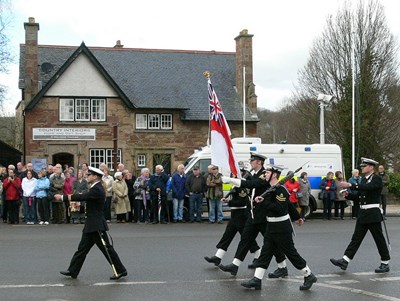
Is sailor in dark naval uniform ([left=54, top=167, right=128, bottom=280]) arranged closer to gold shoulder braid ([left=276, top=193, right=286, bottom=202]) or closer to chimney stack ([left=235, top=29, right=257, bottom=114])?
gold shoulder braid ([left=276, top=193, right=286, bottom=202])

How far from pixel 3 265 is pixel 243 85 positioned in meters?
30.6

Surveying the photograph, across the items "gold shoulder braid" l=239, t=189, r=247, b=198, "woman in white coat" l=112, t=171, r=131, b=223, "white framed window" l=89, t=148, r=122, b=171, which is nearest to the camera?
"gold shoulder braid" l=239, t=189, r=247, b=198

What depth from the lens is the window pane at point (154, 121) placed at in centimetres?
3966

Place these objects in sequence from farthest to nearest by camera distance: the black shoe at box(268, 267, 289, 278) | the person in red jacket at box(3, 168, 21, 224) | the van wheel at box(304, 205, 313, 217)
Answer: the van wheel at box(304, 205, 313, 217)
the person in red jacket at box(3, 168, 21, 224)
the black shoe at box(268, 267, 289, 278)

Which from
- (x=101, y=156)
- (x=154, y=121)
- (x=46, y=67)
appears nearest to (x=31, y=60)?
(x=46, y=67)

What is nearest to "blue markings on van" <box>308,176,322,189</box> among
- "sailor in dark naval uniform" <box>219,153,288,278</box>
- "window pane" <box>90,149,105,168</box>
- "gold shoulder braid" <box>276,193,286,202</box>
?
"sailor in dark naval uniform" <box>219,153,288,278</box>

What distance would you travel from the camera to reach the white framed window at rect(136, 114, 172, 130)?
3950 cm

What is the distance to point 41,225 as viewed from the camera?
20844 mm

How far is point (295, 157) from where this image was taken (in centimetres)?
2420

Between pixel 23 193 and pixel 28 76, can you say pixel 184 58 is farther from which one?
pixel 23 193

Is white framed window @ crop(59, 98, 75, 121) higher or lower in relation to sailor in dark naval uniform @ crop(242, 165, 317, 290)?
higher

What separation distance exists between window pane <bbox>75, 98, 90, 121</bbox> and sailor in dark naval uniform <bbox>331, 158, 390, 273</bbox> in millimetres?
27858

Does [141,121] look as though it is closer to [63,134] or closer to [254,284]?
[63,134]

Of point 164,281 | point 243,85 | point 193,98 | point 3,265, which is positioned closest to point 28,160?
point 193,98
